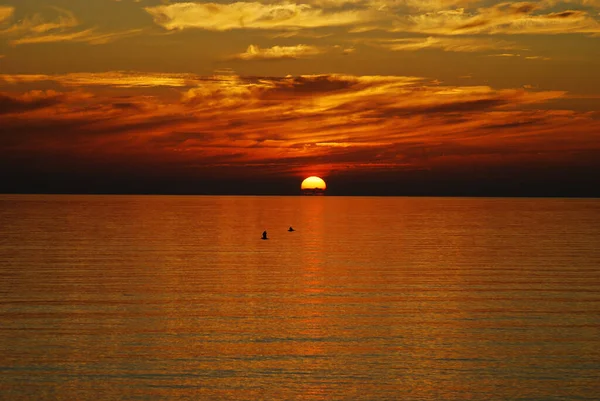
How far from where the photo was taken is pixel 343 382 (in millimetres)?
24453

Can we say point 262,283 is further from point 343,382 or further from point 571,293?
point 343,382

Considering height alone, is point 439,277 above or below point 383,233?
below

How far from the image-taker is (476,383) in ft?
80.4

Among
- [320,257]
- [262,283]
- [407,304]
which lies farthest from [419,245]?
[407,304]

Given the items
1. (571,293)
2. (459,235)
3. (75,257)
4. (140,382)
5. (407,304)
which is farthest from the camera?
(459,235)

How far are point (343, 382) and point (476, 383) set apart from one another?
4.48 meters

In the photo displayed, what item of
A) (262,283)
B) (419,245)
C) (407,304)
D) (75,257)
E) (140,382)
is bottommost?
(140,382)

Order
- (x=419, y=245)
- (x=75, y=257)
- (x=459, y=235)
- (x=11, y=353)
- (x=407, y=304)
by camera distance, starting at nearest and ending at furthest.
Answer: (x=11, y=353) < (x=407, y=304) < (x=75, y=257) < (x=419, y=245) < (x=459, y=235)

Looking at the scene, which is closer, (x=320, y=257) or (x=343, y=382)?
(x=343, y=382)

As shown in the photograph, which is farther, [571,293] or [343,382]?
[571,293]

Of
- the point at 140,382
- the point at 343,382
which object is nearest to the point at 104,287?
the point at 140,382

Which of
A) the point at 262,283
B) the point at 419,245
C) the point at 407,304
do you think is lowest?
the point at 407,304

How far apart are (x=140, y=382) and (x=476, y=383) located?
36.9 ft

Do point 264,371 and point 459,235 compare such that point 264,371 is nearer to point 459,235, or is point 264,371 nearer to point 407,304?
point 407,304
